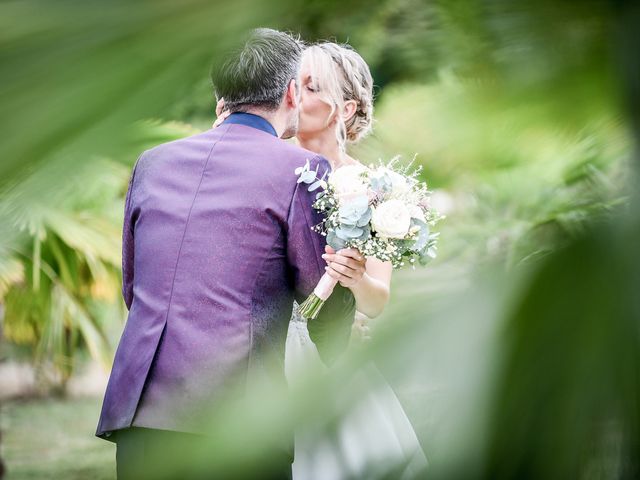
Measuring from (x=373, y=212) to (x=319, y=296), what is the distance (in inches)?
6.0

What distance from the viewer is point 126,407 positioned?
116 centimetres

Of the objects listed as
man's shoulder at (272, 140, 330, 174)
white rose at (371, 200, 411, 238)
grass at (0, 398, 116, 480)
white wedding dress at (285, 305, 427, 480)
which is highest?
white wedding dress at (285, 305, 427, 480)

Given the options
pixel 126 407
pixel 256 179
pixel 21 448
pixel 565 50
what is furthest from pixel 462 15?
pixel 21 448

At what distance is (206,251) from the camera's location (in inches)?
42.9

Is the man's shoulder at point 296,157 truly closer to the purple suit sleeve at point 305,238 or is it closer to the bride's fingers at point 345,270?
the purple suit sleeve at point 305,238

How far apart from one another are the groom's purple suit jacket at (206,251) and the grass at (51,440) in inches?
89.8

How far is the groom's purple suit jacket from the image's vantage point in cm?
110

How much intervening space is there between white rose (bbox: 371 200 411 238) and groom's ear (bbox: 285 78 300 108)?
0.24 metres

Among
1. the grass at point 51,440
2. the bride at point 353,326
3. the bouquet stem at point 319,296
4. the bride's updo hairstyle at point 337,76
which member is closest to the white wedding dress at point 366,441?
the bride at point 353,326

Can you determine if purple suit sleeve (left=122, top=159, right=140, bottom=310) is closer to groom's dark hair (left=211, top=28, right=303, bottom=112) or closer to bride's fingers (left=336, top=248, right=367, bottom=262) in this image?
groom's dark hair (left=211, top=28, right=303, bottom=112)

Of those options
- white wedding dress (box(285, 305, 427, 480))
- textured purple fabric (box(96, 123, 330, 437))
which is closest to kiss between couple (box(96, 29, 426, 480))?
textured purple fabric (box(96, 123, 330, 437))

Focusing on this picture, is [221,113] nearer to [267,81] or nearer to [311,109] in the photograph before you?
[267,81]

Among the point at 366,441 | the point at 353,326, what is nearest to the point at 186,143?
the point at 353,326

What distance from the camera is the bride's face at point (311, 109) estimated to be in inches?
63.7
